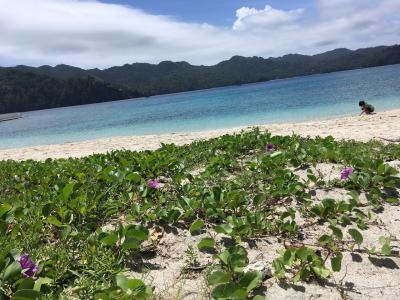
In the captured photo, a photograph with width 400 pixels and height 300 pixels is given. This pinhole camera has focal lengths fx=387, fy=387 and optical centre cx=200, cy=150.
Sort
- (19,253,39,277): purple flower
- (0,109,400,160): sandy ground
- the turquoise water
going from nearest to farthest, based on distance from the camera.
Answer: (19,253,39,277): purple flower, (0,109,400,160): sandy ground, the turquoise water

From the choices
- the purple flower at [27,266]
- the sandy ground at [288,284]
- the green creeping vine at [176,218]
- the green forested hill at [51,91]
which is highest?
the green forested hill at [51,91]

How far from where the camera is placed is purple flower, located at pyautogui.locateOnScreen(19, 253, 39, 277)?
2850mm

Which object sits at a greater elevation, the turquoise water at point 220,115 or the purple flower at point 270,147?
the purple flower at point 270,147

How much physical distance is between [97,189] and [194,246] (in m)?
1.96

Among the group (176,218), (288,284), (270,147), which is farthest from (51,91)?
(288,284)

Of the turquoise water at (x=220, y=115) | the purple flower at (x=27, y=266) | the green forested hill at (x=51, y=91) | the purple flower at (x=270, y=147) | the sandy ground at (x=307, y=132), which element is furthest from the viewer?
the green forested hill at (x=51, y=91)

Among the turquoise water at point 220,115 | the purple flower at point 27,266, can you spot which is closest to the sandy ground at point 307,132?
the turquoise water at point 220,115

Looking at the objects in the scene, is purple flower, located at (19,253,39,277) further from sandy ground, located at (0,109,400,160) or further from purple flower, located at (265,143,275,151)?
sandy ground, located at (0,109,400,160)

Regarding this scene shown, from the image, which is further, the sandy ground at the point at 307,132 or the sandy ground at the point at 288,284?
the sandy ground at the point at 307,132

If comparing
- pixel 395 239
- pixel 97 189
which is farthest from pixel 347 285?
pixel 97 189

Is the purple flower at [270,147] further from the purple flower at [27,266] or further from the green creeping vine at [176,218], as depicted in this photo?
the purple flower at [27,266]

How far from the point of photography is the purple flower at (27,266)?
285cm

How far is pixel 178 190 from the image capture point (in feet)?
17.0

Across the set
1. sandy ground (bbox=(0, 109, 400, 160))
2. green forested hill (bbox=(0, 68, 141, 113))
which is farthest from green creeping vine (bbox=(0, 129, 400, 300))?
green forested hill (bbox=(0, 68, 141, 113))
